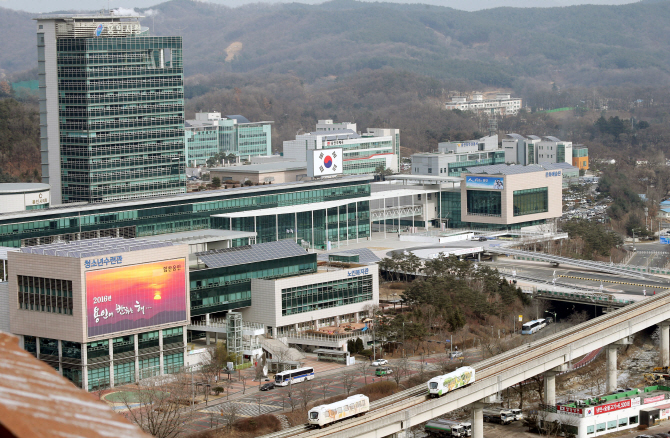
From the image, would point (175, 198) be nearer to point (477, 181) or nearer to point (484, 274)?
point (484, 274)

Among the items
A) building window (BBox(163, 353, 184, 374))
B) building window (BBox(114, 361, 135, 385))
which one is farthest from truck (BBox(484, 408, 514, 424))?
building window (BBox(114, 361, 135, 385))

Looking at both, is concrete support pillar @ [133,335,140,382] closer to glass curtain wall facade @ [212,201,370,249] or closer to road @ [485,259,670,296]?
glass curtain wall facade @ [212,201,370,249]

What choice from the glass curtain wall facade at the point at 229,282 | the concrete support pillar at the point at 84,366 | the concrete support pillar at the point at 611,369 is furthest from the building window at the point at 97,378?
the concrete support pillar at the point at 611,369

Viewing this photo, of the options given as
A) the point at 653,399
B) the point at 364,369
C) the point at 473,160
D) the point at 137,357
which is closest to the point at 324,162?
the point at 473,160

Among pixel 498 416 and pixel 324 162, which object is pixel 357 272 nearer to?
pixel 498 416

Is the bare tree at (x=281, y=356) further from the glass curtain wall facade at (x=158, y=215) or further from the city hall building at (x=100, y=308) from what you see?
the glass curtain wall facade at (x=158, y=215)

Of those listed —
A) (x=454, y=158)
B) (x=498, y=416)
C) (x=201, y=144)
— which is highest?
(x=201, y=144)
